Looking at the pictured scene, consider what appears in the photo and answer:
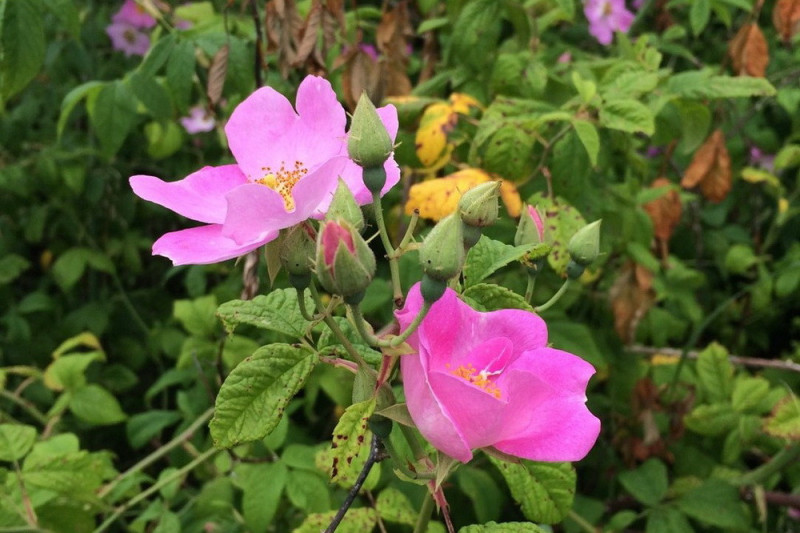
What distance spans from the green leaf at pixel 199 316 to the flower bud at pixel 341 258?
107 cm

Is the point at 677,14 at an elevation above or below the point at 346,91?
below

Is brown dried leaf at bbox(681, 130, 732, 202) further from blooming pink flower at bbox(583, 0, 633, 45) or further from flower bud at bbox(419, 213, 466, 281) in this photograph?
flower bud at bbox(419, 213, 466, 281)

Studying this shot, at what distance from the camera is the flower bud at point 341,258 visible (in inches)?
23.0

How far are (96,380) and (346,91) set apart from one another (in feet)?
3.83

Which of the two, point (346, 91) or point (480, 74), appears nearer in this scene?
point (346, 91)

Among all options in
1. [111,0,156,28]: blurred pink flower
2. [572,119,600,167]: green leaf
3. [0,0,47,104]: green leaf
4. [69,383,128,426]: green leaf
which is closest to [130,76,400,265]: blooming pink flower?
[572,119,600,167]: green leaf

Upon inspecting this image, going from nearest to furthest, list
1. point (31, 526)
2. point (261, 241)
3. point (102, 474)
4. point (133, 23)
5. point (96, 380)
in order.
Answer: point (261, 241), point (31, 526), point (102, 474), point (96, 380), point (133, 23)

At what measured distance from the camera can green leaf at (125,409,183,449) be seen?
1.67 meters

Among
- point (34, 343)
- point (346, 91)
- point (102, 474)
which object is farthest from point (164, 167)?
point (102, 474)

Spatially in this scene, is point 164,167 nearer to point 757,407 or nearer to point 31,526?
point 31,526

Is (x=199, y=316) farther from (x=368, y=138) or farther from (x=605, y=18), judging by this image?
(x=605, y=18)

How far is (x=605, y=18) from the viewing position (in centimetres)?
236

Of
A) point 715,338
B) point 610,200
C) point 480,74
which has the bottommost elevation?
point 715,338

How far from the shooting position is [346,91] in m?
1.55
